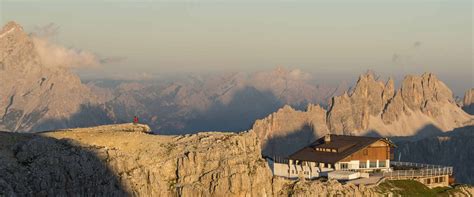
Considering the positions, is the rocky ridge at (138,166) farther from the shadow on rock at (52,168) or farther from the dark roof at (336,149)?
the dark roof at (336,149)

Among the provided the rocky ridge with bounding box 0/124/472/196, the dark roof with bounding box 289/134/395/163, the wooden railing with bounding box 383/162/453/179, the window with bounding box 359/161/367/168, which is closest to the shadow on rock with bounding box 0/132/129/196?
the rocky ridge with bounding box 0/124/472/196

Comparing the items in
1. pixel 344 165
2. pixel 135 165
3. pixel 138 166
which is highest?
pixel 135 165

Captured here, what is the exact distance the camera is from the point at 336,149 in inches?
5679

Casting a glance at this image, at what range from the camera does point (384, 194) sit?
117188 mm

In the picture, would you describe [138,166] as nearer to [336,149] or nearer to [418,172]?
[336,149]

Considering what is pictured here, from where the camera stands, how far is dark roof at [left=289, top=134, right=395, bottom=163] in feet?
462

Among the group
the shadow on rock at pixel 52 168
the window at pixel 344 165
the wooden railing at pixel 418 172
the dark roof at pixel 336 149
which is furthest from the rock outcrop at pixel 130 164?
→ the dark roof at pixel 336 149

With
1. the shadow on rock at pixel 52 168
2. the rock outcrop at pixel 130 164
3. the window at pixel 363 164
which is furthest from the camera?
the window at pixel 363 164

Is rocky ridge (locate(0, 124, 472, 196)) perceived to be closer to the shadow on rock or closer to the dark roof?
the shadow on rock

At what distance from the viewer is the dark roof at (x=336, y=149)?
141 meters

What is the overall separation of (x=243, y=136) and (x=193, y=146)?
8562 mm

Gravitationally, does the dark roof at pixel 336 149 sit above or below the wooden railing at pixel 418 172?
above

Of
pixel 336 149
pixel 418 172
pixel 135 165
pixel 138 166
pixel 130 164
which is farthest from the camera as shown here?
→ pixel 336 149

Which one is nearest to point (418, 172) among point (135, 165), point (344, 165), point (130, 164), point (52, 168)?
point (344, 165)
